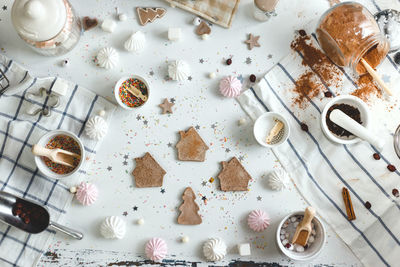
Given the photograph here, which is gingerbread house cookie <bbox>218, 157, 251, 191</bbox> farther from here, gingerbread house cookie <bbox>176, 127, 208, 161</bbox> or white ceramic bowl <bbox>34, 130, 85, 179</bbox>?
white ceramic bowl <bbox>34, 130, 85, 179</bbox>

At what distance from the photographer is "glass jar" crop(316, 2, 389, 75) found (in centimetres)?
158

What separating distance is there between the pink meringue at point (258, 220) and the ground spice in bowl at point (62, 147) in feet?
2.13

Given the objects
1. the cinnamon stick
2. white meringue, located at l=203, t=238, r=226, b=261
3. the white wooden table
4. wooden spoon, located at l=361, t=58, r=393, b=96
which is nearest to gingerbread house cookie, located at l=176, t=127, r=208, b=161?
the white wooden table

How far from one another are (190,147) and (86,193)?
405 mm

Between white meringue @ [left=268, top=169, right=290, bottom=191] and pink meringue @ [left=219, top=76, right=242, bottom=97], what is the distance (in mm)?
323

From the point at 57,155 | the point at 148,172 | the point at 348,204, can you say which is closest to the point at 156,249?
the point at 148,172

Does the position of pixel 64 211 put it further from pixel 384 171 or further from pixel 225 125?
pixel 384 171

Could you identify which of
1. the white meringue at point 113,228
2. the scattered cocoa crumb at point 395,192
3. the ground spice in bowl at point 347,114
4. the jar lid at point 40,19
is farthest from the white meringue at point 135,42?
the scattered cocoa crumb at point 395,192

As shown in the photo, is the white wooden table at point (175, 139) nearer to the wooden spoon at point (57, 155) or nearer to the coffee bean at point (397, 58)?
the wooden spoon at point (57, 155)

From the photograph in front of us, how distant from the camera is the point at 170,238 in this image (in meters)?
1.68

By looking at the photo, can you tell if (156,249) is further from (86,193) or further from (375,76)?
(375,76)

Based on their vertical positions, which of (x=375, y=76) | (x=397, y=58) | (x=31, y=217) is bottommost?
(x=31, y=217)

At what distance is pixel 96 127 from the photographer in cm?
166

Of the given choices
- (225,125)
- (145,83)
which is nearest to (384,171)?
(225,125)
